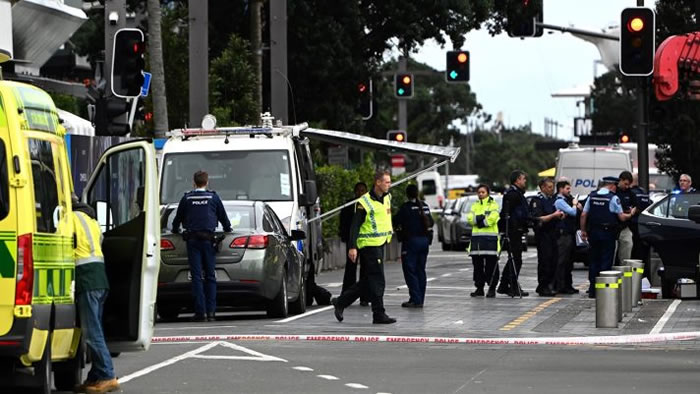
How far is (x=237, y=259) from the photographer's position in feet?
69.6

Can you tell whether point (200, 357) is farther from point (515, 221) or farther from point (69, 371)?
point (515, 221)

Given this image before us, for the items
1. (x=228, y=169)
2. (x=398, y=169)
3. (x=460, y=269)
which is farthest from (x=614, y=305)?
(x=398, y=169)

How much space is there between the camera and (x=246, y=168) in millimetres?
24453

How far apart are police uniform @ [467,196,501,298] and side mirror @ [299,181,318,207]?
2.89m

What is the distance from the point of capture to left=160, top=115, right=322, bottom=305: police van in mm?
24266

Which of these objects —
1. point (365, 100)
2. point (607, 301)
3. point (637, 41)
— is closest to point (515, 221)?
point (637, 41)

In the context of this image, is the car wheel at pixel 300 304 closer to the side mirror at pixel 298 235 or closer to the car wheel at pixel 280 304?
the side mirror at pixel 298 235

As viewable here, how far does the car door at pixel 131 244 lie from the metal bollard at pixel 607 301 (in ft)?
25.2

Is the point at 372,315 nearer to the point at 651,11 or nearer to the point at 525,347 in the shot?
the point at 525,347

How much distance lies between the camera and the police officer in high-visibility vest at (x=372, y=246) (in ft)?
68.1

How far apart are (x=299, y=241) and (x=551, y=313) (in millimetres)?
3458

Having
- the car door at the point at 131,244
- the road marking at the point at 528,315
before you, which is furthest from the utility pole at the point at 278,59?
the car door at the point at 131,244

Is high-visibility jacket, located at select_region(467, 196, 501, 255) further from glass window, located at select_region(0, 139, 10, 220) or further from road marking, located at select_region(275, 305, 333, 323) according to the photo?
glass window, located at select_region(0, 139, 10, 220)

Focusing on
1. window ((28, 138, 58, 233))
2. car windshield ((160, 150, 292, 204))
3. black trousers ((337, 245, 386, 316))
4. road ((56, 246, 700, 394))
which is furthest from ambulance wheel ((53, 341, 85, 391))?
car windshield ((160, 150, 292, 204))
